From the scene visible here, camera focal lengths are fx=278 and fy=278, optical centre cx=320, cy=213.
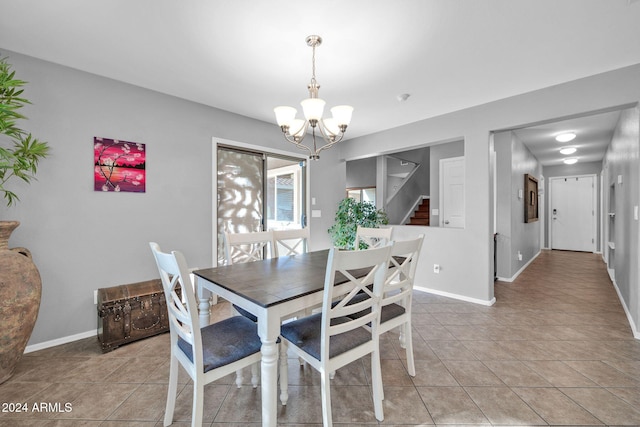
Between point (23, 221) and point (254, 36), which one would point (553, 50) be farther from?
point (23, 221)

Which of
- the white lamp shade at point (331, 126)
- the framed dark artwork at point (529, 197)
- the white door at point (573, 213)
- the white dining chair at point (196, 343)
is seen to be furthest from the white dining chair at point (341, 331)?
the white door at point (573, 213)

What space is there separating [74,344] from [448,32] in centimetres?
394

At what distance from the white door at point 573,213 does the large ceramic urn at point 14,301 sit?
10118 millimetres

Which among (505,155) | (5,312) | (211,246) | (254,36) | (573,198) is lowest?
(5,312)

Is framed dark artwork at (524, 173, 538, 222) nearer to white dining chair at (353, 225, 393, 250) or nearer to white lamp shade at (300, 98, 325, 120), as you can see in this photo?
white dining chair at (353, 225, 393, 250)

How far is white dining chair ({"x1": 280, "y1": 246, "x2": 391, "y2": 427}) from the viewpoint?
4.46 feet

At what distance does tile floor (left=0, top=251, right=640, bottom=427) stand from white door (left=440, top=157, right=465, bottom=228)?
227 cm

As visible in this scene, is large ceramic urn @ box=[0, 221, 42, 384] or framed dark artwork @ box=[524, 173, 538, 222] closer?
large ceramic urn @ box=[0, 221, 42, 384]

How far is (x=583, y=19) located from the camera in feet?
Answer: 6.12

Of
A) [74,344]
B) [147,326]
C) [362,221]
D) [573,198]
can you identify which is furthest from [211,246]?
[573,198]

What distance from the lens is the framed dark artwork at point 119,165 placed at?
→ 2598mm

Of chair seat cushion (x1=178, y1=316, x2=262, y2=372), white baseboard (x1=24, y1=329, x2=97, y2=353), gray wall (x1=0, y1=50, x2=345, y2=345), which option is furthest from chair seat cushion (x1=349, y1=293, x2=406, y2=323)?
white baseboard (x1=24, y1=329, x2=97, y2=353)

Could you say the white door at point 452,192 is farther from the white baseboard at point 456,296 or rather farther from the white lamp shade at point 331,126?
the white lamp shade at point 331,126

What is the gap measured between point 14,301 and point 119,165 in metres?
1.36
